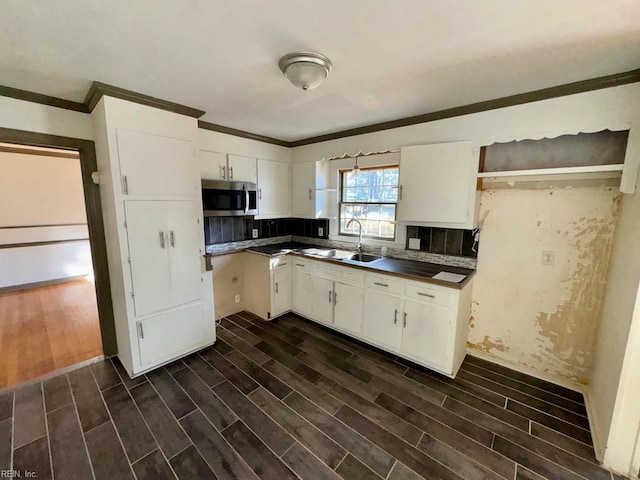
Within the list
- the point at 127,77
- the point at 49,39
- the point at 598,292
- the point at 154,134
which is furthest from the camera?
the point at 154,134

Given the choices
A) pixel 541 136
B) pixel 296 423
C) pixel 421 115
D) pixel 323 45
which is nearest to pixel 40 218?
pixel 296 423

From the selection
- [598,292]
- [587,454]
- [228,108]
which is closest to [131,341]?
[228,108]

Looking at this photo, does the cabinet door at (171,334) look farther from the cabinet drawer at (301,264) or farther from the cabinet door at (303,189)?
the cabinet door at (303,189)

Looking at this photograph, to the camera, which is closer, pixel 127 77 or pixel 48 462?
pixel 48 462

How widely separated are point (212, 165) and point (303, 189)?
1227mm

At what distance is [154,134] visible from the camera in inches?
87.7

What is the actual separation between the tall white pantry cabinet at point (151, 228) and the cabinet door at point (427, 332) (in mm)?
2064

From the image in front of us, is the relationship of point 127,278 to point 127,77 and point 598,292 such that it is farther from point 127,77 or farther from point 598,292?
point 598,292

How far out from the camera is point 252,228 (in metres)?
3.70

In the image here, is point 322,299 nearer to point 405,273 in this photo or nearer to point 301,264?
point 301,264

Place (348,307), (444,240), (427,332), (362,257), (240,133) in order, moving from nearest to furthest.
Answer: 1. (427,332)
2. (444,240)
3. (348,307)
4. (240,133)
5. (362,257)

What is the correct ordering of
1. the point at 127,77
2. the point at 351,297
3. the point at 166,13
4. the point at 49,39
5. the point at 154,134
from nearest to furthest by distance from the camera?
the point at 166,13 → the point at 49,39 → the point at 127,77 → the point at 154,134 → the point at 351,297

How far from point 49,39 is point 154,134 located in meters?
0.85

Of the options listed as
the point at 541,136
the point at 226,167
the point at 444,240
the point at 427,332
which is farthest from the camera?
the point at 226,167
